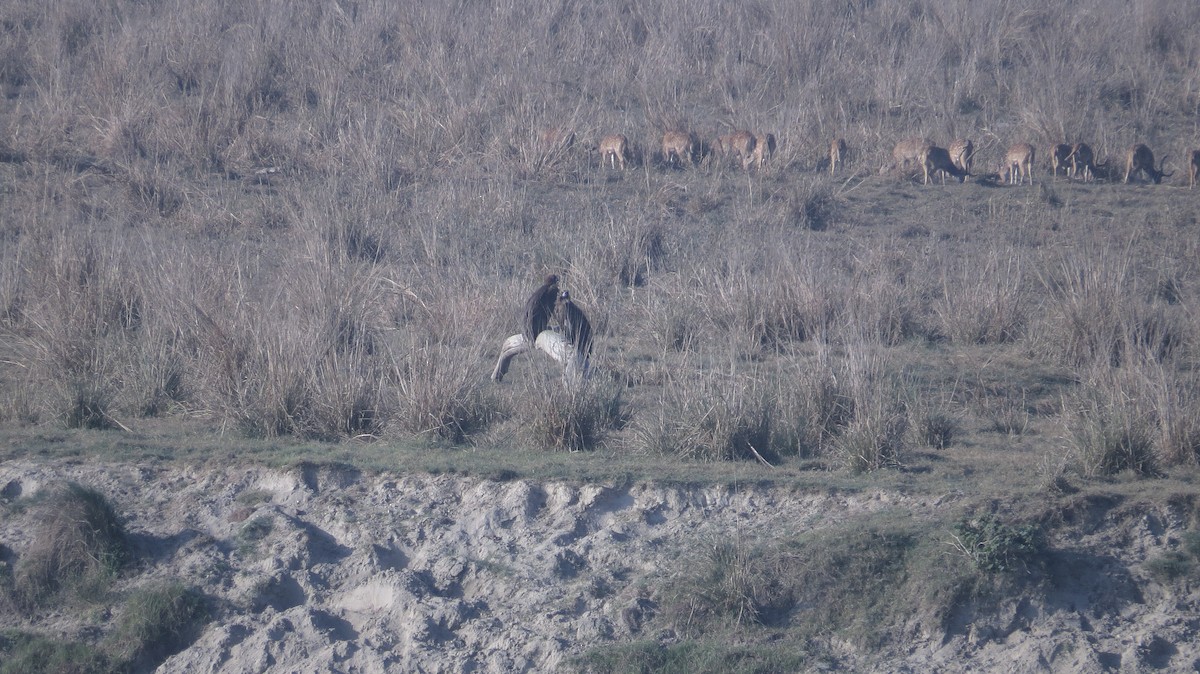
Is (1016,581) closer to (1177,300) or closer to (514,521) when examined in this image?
(514,521)

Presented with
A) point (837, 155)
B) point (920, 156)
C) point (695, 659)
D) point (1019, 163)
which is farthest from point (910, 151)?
point (695, 659)

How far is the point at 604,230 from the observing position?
13.7m

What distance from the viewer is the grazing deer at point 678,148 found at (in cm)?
1731

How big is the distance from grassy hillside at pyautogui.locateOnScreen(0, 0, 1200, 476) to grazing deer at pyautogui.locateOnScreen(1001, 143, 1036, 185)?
376mm

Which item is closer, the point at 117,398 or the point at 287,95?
the point at 117,398

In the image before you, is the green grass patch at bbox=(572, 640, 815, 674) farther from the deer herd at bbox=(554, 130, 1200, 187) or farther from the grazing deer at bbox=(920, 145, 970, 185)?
the grazing deer at bbox=(920, 145, 970, 185)

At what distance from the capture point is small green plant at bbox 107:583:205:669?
6.36 m

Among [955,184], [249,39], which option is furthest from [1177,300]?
[249,39]

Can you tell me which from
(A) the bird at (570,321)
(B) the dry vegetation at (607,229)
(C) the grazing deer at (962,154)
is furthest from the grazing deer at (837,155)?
(A) the bird at (570,321)

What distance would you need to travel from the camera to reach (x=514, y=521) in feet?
23.0

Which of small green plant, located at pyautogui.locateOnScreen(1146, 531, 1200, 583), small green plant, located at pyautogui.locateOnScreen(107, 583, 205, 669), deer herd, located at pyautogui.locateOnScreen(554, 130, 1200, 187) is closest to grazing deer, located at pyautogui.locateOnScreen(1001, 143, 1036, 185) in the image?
deer herd, located at pyautogui.locateOnScreen(554, 130, 1200, 187)

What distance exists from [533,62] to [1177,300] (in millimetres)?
12313

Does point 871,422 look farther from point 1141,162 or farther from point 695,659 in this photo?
point 1141,162

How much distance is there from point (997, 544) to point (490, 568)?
9.60 feet
